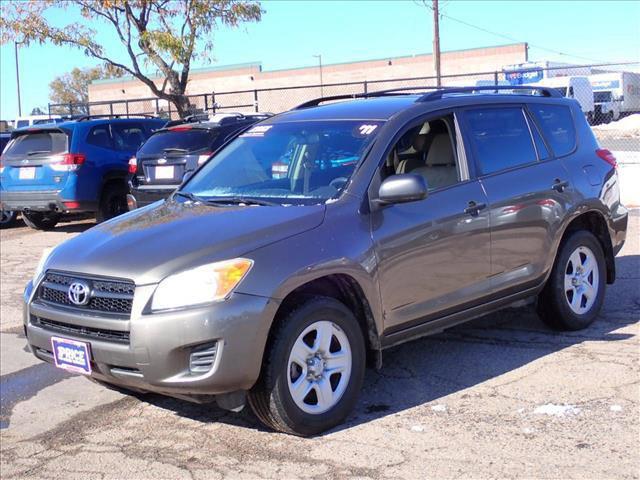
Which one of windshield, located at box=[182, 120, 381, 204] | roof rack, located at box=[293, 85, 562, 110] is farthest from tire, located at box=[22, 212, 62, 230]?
windshield, located at box=[182, 120, 381, 204]

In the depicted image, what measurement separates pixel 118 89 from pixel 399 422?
225ft

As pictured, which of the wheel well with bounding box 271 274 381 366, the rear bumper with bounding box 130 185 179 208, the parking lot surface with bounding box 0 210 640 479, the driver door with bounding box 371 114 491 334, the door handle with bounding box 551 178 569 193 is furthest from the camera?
the rear bumper with bounding box 130 185 179 208

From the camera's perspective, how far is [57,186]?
11.9 metres

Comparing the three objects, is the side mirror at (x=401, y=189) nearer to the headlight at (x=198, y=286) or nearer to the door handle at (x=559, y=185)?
the headlight at (x=198, y=286)

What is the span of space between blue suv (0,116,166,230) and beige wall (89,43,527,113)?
92.3ft

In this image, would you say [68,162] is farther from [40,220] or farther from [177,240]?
[177,240]

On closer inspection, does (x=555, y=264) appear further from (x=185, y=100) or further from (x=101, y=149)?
(x=185, y=100)

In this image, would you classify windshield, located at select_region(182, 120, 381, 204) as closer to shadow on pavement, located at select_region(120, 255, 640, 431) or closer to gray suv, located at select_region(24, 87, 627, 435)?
gray suv, located at select_region(24, 87, 627, 435)

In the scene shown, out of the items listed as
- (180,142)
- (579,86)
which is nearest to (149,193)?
(180,142)

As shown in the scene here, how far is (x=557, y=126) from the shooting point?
604cm

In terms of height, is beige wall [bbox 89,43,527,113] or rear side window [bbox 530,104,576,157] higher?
beige wall [bbox 89,43,527,113]

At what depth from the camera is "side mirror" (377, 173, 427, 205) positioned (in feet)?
14.5

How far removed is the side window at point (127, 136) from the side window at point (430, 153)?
855cm

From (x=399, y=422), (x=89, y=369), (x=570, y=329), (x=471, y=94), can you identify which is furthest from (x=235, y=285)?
(x=570, y=329)
